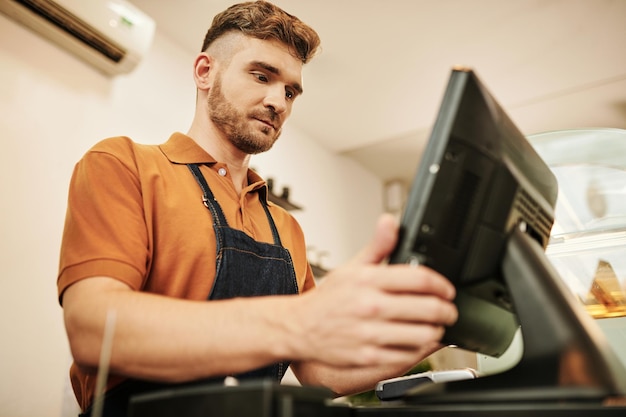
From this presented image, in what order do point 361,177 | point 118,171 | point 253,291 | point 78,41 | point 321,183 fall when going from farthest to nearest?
1. point 361,177
2. point 321,183
3. point 78,41
4. point 253,291
5. point 118,171

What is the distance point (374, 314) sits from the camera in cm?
56

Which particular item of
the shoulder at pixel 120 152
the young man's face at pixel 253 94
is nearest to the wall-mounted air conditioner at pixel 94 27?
the young man's face at pixel 253 94

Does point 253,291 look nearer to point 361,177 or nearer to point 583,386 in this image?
point 583,386

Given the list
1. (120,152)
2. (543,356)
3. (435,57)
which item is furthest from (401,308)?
(435,57)

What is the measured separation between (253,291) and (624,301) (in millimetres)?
906

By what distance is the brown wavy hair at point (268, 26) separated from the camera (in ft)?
4.48

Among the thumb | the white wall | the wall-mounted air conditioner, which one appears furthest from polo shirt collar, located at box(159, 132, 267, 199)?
the wall-mounted air conditioner

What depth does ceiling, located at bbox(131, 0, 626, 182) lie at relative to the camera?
8.09 feet

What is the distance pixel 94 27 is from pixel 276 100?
3.72 feet

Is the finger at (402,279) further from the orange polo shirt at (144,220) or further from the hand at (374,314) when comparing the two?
the orange polo shirt at (144,220)

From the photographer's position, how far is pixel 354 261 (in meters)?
0.61

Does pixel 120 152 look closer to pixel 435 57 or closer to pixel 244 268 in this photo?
pixel 244 268

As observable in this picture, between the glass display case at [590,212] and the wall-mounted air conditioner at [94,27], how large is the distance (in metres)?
1.65

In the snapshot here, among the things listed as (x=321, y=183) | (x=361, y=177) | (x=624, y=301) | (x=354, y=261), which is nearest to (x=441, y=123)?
(x=354, y=261)
